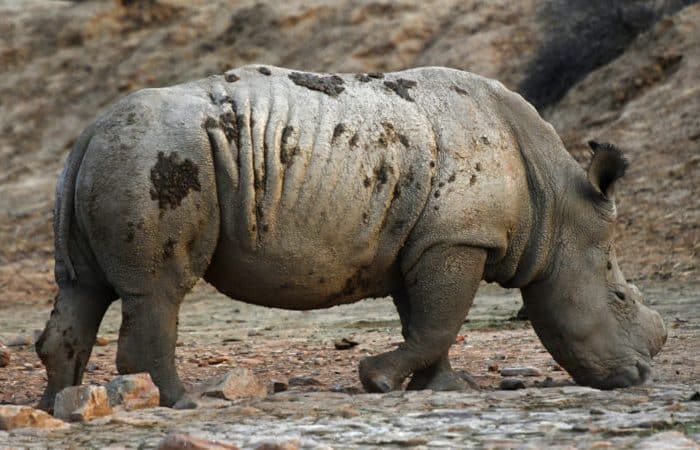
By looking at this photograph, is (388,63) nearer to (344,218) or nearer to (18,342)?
(18,342)

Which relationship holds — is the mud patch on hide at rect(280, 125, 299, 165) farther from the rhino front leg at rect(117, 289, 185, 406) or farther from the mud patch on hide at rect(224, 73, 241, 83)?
the rhino front leg at rect(117, 289, 185, 406)

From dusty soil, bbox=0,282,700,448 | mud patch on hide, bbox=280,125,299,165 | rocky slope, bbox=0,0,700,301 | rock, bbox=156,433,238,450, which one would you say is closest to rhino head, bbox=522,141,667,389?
dusty soil, bbox=0,282,700,448

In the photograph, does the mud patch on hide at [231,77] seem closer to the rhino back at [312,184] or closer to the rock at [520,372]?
the rhino back at [312,184]

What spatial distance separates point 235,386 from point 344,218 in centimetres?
101

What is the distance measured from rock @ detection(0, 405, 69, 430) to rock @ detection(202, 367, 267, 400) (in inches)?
38.2

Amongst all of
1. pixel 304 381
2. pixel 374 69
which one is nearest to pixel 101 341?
pixel 304 381

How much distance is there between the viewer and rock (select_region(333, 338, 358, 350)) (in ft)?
32.7

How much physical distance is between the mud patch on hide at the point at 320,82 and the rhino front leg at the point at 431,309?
0.99m

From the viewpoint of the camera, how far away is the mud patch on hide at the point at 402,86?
290 inches

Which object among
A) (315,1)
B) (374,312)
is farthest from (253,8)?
(374,312)

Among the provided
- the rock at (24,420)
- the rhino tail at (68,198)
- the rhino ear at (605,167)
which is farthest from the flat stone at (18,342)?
the rhino ear at (605,167)

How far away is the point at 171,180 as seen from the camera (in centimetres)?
666

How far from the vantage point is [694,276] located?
13.2 m

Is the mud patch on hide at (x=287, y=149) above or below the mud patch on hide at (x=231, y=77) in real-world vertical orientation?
below
